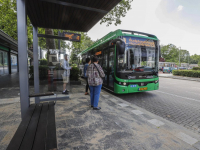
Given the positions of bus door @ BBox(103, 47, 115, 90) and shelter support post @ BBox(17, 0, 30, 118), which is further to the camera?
bus door @ BBox(103, 47, 115, 90)

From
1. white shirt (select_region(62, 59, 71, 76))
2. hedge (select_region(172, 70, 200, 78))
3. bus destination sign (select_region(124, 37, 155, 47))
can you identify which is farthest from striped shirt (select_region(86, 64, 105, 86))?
hedge (select_region(172, 70, 200, 78))

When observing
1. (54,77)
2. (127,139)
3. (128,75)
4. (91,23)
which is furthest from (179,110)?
(54,77)

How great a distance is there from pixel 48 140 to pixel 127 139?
1.64m

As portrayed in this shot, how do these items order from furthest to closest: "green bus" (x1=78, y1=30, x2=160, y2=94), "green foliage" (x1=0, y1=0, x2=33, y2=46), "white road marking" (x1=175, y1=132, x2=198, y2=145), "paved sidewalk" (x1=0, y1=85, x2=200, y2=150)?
1. "green foliage" (x1=0, y1=0, x2=33, y2=46)
2. "green bus" (x1=78, y1=30, x2=160, y2=94)
3. "white road marking" (x1=175, y1=132, x2=198, y2=145)
4. "paved sidewalk" (x1=0, y1=85, x2=200, y2=150)

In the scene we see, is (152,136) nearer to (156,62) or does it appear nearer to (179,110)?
(179,110)

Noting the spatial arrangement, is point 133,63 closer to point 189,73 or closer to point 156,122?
point 156,122

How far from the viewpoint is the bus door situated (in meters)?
6.09

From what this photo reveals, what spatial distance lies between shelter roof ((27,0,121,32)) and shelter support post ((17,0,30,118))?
3.35 ft

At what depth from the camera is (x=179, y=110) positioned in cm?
441

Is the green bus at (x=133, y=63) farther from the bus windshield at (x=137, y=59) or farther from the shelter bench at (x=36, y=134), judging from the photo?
the shelter bench at (x=36, y=134)

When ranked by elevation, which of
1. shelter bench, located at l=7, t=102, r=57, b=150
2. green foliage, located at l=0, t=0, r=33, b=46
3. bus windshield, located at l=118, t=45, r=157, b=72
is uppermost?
green foliage, located at l=0, t=0, r=33, b=46

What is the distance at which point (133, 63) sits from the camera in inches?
220

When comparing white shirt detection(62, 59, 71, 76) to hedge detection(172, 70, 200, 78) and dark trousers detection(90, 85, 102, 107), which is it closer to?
dark trousers detection(90, 85, 102, 107)

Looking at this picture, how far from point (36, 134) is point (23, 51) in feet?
5.36
